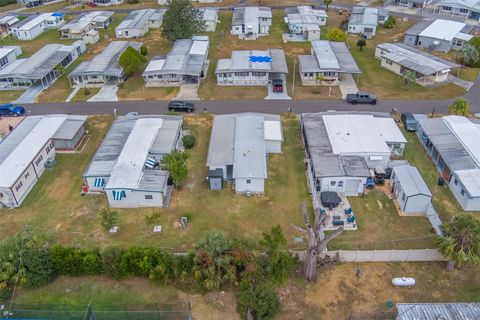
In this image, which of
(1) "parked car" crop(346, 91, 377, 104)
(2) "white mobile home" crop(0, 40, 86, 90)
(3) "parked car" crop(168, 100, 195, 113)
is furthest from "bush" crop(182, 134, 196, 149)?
(2) "white mobile home" crop(0, 40, 86, 90)

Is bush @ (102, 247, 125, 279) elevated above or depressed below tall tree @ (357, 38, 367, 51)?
below

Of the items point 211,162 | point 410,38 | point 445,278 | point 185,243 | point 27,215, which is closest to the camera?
point 445,278

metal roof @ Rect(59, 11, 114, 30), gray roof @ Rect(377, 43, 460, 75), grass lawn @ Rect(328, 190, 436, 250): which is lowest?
grass lawn @ Rect(328, 190, 436, 250)

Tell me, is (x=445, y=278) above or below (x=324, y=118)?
below

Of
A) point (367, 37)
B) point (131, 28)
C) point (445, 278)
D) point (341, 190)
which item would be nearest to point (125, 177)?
point (341, 190)

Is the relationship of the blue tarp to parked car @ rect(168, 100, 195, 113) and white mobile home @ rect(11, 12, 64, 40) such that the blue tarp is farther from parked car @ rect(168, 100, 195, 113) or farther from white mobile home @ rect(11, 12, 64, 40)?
white mobile home @ rect(11, 12, 64, 40)

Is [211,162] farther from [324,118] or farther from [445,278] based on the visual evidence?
[445,278]
